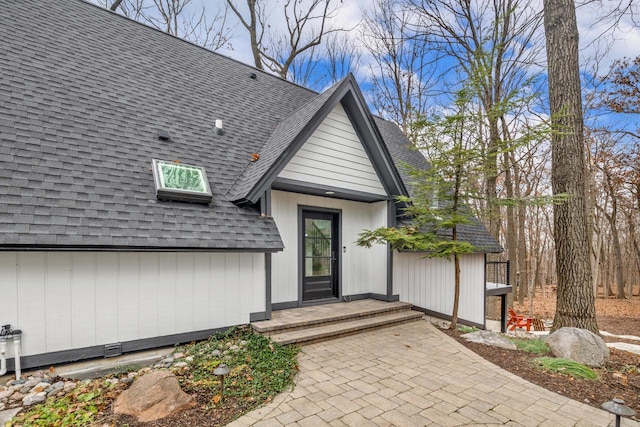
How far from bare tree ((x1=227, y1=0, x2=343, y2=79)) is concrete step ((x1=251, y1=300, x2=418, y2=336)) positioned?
1170 cm

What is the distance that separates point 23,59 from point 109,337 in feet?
15.0

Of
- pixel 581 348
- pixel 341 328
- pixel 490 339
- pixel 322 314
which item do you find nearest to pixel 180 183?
pixel 322 314

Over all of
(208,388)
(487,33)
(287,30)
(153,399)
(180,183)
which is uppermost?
(287,30)

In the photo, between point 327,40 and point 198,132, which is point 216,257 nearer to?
point 198,132

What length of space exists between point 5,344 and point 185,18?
1462cm

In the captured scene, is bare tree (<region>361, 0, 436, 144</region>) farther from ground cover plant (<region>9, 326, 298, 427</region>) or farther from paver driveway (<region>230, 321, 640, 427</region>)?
ground cover plant (<region>9, 326, 298, 427</region>)

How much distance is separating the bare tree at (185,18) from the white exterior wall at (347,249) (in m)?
11.4

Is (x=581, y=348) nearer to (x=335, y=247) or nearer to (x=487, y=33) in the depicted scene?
(x=335, y=247)

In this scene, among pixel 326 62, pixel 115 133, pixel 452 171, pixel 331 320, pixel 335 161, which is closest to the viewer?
pixel 115 133

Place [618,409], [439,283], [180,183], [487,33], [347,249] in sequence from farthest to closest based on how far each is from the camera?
[487,33] → [347,249] → [439,283] → [180,183] → [618,409]

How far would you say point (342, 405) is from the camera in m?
3.13

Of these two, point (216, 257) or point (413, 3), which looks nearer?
point (216, 257)

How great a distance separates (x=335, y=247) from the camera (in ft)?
23.6

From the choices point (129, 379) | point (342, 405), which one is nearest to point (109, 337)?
point (129, 379)
